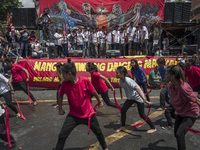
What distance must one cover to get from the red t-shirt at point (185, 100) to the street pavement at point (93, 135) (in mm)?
1002

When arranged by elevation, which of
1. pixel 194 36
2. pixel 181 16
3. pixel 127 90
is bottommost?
pixel 127 90

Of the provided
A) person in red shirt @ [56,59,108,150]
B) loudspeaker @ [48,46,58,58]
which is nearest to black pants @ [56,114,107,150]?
person in red shirt @ [56,59,108,150]

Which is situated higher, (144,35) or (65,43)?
(144,35)

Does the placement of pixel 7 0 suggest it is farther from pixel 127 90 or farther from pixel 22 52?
pixel 127 90

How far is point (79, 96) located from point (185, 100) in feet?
5.96

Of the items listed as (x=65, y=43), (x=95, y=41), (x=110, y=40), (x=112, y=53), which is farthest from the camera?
(x=95, y=41)

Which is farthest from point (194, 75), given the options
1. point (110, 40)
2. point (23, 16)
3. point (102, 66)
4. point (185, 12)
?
point (23, 16)

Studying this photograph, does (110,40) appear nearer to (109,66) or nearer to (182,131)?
(109,66)

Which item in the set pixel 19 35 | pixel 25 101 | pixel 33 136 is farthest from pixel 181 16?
pixel 33 136

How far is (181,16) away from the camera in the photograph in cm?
1472

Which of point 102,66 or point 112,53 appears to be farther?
point 112,53

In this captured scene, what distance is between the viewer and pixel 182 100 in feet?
9.73

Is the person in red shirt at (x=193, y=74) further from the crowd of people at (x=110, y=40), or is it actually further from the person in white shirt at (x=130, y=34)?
the person in white shirt at (x=130, y=34)

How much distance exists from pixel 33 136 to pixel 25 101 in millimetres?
3312
